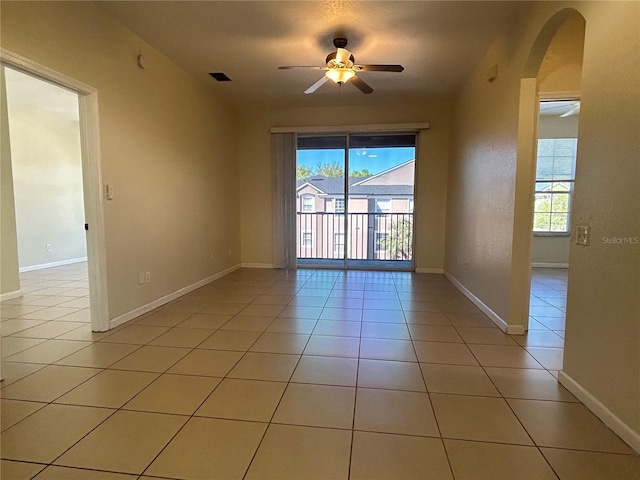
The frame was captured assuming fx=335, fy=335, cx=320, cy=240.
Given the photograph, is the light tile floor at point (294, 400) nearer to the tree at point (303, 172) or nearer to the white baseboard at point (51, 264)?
the white baseboard at point (51, 264)

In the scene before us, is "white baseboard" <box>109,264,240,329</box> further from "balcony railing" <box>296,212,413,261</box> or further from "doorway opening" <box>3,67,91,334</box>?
"balcony railing" <box>296,212,413,261</box>

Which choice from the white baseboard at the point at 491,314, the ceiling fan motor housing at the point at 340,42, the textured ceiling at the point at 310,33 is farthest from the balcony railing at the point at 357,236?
the ceiling fan motor housing at the point at 340,42

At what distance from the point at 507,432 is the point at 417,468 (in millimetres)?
523

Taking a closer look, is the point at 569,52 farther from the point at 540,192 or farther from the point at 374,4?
the point at 540,192

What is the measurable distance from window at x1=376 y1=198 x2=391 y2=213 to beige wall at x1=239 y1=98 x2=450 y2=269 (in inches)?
23.6

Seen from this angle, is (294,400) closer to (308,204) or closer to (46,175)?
(308,204)

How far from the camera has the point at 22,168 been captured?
5609 millimetres

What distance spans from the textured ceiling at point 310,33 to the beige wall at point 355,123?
100 cm

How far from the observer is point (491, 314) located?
3.16 m

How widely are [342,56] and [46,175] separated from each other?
5.99m

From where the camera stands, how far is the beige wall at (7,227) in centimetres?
383

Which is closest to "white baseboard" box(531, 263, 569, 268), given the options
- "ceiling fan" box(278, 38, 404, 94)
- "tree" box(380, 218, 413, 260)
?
"tree" box(380, 218, 413, 260)

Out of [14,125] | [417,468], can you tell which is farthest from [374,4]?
[14,125]

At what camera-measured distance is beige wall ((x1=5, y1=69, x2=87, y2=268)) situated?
5480mm
